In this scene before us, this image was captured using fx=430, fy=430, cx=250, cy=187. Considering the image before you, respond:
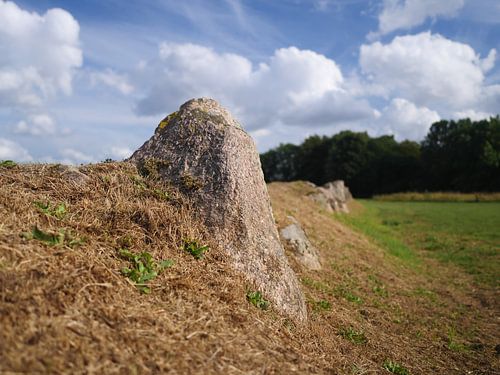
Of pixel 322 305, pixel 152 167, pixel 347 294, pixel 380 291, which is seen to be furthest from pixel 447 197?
pixel 152 167

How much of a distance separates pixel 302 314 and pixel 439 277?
10.9 metres

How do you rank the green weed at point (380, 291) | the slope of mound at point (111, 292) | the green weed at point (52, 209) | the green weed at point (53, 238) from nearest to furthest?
the slope of mound at point (111, 292) < the green weed at point (53, 238) < the green weed at point (52, 209) < the green weed at point (380, 291)

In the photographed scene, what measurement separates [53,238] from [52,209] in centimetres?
97

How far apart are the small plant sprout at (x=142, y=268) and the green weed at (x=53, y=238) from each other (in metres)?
0.60

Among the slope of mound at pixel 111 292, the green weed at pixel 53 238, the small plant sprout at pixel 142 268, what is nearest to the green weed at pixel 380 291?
the slope of mound at pixel 111 292

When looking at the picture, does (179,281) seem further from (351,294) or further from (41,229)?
(351,294)

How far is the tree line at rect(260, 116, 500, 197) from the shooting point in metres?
81.5

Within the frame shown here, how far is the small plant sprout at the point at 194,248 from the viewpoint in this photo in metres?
6.35

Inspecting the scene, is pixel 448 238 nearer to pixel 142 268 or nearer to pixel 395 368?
pixel 395 368

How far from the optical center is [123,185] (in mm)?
7082

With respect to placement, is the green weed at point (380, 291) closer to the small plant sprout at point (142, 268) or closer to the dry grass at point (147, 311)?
the dry grass at point (147, 311)

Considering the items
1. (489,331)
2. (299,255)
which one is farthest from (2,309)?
(489,331)

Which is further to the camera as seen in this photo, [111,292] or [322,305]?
[322,305]

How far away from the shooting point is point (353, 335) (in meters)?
7.83
